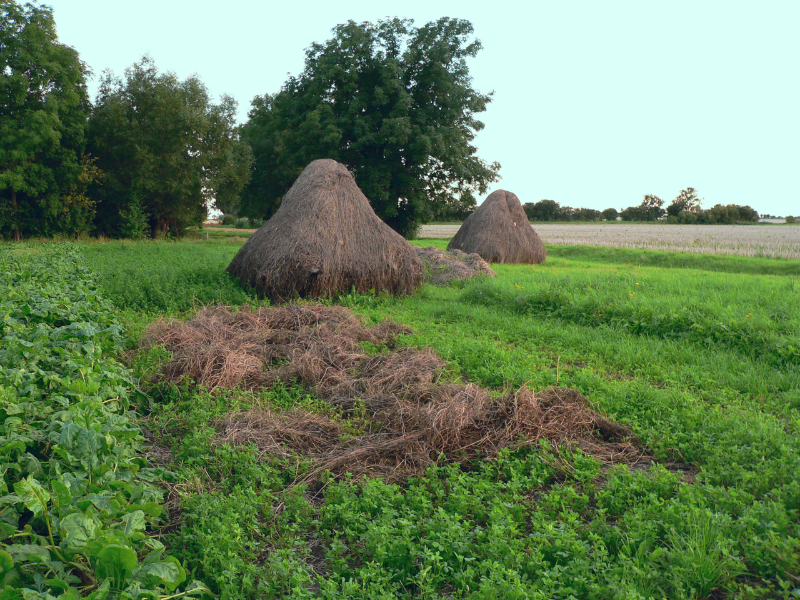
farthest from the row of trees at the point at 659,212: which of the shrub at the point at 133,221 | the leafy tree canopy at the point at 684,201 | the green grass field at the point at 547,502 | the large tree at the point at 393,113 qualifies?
the green grass field at the point at 547,502

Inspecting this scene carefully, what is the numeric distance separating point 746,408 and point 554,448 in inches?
79.8

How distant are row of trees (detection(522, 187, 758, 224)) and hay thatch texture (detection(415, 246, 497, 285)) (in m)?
46.8

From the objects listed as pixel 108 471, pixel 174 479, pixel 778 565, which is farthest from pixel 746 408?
pixel 108 471

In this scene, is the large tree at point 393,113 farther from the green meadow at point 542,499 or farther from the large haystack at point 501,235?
the green meadow at point 542,499

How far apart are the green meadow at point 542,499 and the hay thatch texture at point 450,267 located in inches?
258

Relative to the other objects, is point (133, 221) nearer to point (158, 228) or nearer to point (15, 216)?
point (158, 228)

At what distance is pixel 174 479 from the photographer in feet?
11.6

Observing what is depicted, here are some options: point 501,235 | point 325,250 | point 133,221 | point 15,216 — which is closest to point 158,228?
point 133,221

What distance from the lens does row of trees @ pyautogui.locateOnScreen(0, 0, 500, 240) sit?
78.4 feet

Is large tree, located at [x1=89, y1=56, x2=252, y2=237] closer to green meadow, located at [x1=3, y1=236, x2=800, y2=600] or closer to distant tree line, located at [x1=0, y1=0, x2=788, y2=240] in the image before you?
distant tree line, located at [x1=0, y1=0, x2=788, y2=240]

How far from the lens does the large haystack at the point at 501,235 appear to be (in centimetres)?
1972

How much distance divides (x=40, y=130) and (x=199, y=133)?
721 cm

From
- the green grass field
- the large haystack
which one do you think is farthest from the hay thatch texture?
the green grass field

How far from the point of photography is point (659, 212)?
214ft
